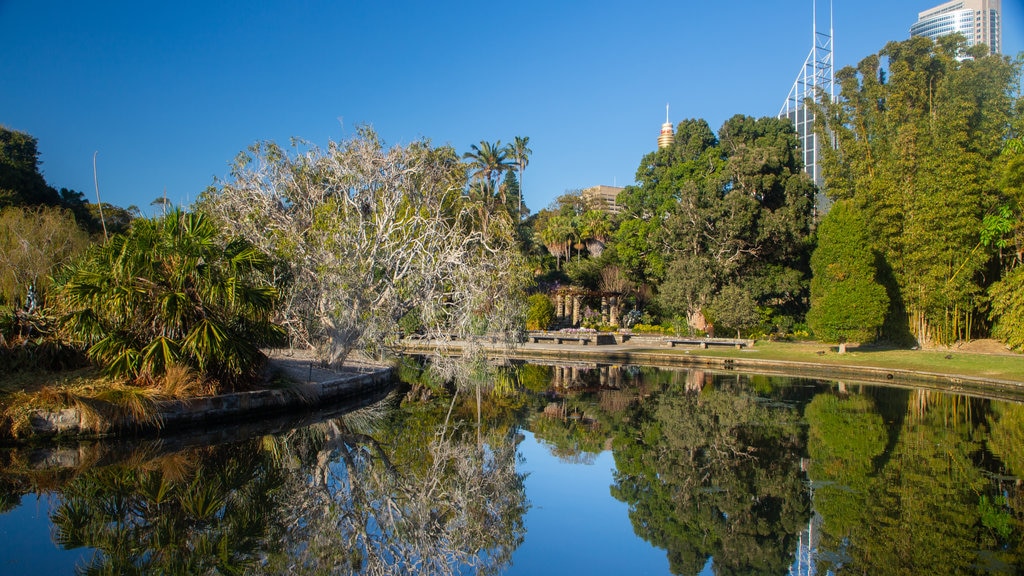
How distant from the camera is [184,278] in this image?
1193cm

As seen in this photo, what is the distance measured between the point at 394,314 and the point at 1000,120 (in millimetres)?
24812

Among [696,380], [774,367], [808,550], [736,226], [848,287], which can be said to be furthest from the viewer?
[736,226]

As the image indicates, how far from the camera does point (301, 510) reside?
23.7 feet

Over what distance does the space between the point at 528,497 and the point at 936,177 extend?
79.8 ft

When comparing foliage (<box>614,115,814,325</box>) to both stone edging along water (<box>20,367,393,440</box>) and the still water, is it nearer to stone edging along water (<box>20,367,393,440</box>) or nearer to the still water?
the still water

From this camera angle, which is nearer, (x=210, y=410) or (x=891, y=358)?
(x=210, y=410)

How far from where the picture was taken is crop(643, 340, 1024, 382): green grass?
67.2 ft

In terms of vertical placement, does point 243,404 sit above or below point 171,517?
above

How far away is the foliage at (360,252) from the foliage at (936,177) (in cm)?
1704

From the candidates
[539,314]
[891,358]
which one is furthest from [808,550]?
[539,314]

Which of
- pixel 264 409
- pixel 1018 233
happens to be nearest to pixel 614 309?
pixel 1018 233

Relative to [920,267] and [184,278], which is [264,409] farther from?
[920,267]

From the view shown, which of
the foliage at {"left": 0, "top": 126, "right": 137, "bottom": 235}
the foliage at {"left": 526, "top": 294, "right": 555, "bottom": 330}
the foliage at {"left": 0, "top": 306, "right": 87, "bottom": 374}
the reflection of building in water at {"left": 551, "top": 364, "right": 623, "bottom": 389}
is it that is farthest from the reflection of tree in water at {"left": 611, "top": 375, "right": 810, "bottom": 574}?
the foliage at {"left": 0, "top": 126, "right": 137, "bottom": 235}

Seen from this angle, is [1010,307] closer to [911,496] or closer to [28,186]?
[911,496]
